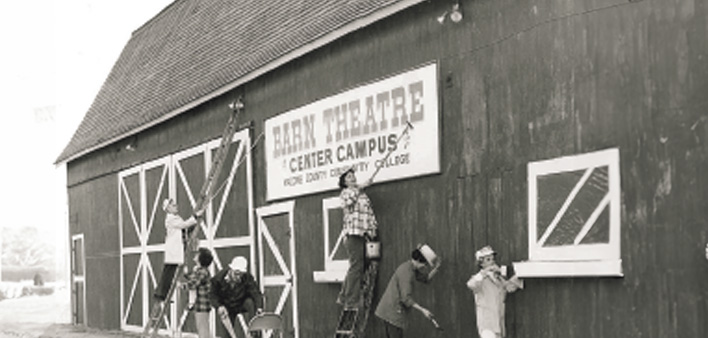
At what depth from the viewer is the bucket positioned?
46.0 ft

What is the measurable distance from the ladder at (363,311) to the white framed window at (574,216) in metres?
3.20

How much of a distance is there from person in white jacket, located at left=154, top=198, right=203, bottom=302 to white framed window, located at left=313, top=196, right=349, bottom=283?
3.22 m

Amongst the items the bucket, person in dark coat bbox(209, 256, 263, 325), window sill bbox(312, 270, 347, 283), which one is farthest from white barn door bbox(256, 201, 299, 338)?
the bucket

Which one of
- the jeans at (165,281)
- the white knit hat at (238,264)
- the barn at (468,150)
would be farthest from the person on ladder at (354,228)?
the jeans at (165,281)

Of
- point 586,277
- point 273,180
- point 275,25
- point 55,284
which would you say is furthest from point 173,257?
point 55,284

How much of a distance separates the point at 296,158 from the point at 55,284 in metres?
44.0

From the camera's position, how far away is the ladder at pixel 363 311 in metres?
14.0

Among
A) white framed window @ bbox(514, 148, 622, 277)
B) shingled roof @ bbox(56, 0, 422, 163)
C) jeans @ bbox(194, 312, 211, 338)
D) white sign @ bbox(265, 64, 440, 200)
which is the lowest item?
jeans @ bbox(194, 312, 211, 338)

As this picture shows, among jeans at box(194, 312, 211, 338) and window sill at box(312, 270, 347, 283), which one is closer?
window sill at box(312, 270, 347, 283)

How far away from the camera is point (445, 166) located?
12672mm

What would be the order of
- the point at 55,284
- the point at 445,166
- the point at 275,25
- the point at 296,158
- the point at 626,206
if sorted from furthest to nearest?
the point at 55,284 < the point at 275,25 < the point at 296,158 < the point at 445,166 < the point at 626,206

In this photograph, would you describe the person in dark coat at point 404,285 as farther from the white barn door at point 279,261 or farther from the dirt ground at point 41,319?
the dirt ground at point 41,319

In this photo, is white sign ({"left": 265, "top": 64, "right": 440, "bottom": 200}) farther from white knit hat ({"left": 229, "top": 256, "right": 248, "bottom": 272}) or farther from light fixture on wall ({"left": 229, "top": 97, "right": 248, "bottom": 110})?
white knit hat ({"left": 229, "top": 256, "right": 248, "bottom": 272})

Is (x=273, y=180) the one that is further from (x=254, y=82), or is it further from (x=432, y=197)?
(x=432, y=197)
